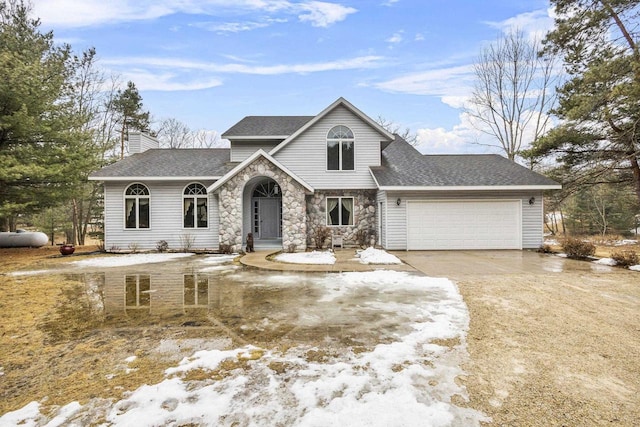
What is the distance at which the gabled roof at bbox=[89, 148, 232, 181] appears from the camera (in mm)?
13672

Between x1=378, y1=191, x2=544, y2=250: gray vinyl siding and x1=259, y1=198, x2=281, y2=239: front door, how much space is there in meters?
4.96

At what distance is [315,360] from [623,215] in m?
28.5

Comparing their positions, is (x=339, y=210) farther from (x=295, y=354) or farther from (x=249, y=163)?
(x=295, y=354)

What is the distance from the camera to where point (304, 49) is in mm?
20844

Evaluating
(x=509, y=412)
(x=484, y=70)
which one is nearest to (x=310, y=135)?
(x=509, y=412)

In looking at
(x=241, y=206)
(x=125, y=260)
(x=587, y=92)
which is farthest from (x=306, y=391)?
(x=587, y=92)

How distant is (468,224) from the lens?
1375 cm

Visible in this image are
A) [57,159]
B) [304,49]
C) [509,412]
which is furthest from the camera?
[304,49]

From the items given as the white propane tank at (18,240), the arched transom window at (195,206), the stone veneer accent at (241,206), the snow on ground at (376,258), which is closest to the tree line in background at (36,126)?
the white propane tank at (18,240)

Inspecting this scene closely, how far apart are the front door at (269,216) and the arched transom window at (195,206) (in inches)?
98.7

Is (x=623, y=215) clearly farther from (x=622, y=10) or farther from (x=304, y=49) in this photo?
(x=304, y=49)

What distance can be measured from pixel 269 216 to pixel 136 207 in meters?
5.61

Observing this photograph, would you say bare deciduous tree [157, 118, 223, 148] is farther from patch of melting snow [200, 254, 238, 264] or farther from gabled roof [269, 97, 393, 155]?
patch of melting snow [200, 254, 238, 264]

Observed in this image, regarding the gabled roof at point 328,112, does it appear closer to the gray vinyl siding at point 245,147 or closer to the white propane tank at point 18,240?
the gray vinyl siding at point 245,147
